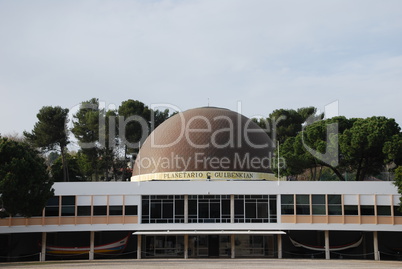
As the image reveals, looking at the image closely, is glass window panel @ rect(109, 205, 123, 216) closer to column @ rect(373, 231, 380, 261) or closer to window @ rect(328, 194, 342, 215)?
window @ rect(328, 194, 342, 215)

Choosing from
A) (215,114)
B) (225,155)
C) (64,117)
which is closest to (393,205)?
(225,155)

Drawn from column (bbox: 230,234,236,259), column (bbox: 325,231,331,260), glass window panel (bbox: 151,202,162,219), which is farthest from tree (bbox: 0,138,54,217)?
column (bbox: 325,231,331,260)

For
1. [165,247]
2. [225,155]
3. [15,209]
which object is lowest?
[165,247]

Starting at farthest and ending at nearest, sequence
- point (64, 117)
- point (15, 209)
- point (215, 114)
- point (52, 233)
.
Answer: point (64, 117)
point (215, 114)
point (52, 233)
point (15, 209)

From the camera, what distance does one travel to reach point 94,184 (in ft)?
131

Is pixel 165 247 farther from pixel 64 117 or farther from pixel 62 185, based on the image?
pixel 64 117

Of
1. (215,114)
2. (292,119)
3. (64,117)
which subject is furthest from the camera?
(292,119)

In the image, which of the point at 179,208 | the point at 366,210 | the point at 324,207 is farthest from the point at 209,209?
the point at 366,210

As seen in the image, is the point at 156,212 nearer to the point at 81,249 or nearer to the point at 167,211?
the point at 167,211

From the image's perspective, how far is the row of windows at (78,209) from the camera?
130 ft

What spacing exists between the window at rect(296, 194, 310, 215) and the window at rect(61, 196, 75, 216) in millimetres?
16680

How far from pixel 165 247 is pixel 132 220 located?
11.7 ft

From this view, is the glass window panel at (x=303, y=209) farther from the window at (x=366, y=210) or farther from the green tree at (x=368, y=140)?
the green tree at (x=368, y=140)

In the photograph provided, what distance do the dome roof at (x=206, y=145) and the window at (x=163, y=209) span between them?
4474mm
